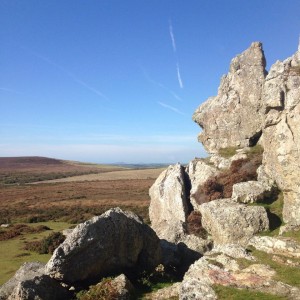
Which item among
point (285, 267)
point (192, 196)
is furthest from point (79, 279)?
point (192, 196)

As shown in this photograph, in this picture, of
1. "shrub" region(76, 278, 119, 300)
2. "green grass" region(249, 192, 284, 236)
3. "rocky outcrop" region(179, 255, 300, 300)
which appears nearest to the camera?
"rocky outcrop" region(179, 255, 300, 300)

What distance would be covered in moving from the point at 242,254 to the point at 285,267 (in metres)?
2.55

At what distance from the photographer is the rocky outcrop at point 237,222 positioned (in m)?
25.4

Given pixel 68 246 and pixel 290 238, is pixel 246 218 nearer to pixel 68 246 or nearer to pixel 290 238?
pixel 290 238

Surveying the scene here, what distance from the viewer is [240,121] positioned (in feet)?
121

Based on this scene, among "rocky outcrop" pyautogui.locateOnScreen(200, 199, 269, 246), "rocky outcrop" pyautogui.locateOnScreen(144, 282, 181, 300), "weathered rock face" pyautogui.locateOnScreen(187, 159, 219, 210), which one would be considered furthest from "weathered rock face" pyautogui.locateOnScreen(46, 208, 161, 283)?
"weathered rock face" pyautogui.locateOnScreen(187, 159, 219, 210)

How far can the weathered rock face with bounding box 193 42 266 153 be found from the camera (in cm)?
3628

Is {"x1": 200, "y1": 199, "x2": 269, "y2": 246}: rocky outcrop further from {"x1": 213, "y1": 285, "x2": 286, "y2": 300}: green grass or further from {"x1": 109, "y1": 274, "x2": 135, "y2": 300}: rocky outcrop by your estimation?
{"x1": 109, "y1": 274, "x2": 135, "y2": 300}: rocky outcrop

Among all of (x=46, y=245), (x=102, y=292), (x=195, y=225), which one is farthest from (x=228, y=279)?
(x=46, y=245)

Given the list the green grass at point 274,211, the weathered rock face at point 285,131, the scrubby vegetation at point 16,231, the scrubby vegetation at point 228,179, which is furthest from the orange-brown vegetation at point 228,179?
the scrubby vegetation at point 16,231

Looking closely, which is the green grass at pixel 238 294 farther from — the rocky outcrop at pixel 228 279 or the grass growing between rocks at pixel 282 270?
the grass growing between rocks at pixel 282 270

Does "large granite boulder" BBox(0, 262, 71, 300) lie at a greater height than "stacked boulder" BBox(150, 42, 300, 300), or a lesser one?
lesser

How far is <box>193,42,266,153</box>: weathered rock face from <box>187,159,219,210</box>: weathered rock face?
368 centimetres

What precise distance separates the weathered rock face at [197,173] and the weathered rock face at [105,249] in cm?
1086
